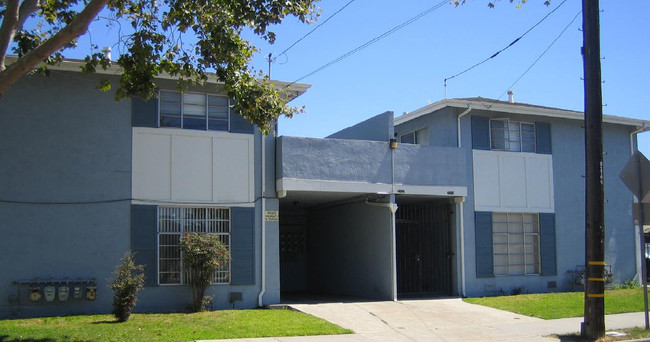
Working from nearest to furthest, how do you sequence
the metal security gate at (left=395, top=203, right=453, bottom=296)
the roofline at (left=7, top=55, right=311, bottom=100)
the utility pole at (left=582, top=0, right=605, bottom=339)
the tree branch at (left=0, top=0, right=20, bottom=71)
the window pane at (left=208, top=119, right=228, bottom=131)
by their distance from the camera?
the tree branch at (left=0, top=0, right=20, bottom=71)
the utility pole at (left=582, top=0, right=605, bottom=339)
the roofline at (left=7, top=55, right=311, bottom=100)
the window pane at (left=208, top=119, right=228, bottom=131)
the metal security gate at (left=395, top=203, right=453, bottom=296)

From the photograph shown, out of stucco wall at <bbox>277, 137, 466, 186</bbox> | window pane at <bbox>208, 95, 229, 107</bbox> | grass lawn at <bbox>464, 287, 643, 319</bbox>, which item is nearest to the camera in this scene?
grass lawn at <bbox>464, 287, 643, 319</bbox>

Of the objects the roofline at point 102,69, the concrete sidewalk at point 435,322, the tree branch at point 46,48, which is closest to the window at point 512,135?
the concrete sidewalk at point 435,322

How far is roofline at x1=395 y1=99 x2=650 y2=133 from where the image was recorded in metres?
18.8

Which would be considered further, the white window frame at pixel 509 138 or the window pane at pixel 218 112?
the white window frame at pixel 509 138

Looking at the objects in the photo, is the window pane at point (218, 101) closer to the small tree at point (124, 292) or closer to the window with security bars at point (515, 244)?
the small tree at point (124, 292)

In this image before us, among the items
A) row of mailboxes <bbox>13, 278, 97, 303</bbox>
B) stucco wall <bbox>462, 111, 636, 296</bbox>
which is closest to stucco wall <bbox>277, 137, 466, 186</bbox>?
stucco wall <bbox>462, 111, 636, 296</bbox>

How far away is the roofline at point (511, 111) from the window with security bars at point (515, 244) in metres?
3.05

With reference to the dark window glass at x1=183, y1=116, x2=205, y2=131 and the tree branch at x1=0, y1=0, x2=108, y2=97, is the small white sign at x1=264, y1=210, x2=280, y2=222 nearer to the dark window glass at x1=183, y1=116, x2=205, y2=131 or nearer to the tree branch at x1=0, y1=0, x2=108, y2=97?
the dark window glass at x1=183, y1=116, x2=205, y2=131

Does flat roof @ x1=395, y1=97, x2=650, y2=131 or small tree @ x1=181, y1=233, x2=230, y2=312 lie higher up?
flat roof @ x1=395, y1=97, x2=650, y2=131

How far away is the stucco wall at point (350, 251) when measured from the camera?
18.1 m

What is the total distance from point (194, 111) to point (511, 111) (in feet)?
29.8

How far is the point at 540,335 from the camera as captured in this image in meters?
12.5

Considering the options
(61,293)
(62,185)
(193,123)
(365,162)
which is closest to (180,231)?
(193,123)

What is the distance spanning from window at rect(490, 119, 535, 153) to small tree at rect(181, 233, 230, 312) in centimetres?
893
